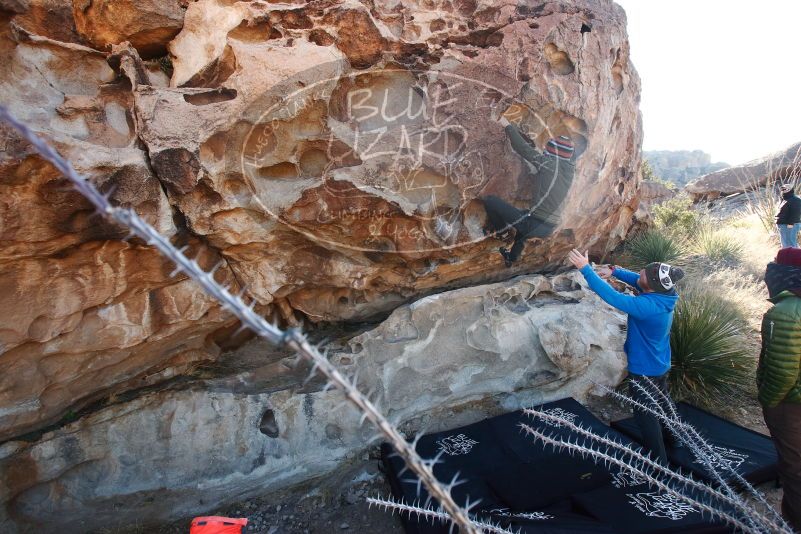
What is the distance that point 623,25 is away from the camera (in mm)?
4426

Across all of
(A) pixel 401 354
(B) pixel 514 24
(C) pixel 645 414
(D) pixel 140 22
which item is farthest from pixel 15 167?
(C) pixel 645 414

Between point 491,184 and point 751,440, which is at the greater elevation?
point 491,184

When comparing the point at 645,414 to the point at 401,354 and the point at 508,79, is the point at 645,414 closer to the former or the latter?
the point at 401,354

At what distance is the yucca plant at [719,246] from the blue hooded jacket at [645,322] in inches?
181

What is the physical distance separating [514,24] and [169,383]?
3.81 m

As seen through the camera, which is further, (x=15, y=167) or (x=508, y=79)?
(x=508, y=79)

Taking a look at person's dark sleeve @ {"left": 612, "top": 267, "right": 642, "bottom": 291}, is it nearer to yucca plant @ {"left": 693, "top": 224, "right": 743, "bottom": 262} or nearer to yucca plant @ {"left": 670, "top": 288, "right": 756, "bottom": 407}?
yucca plant @ {"left": 670, "top": 288, "right": 756, "bottom": 407}

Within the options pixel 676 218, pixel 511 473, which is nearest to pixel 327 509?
pixel 511 473

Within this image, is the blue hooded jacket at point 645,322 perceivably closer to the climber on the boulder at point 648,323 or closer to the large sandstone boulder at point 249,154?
the climber on the boulder at point 648,323

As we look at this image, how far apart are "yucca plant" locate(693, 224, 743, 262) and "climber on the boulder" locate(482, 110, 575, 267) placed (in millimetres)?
4268

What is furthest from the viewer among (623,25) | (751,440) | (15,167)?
(623,25)

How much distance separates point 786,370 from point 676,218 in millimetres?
6598

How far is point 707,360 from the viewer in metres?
4.23

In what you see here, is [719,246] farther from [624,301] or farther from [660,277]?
[624,301]
